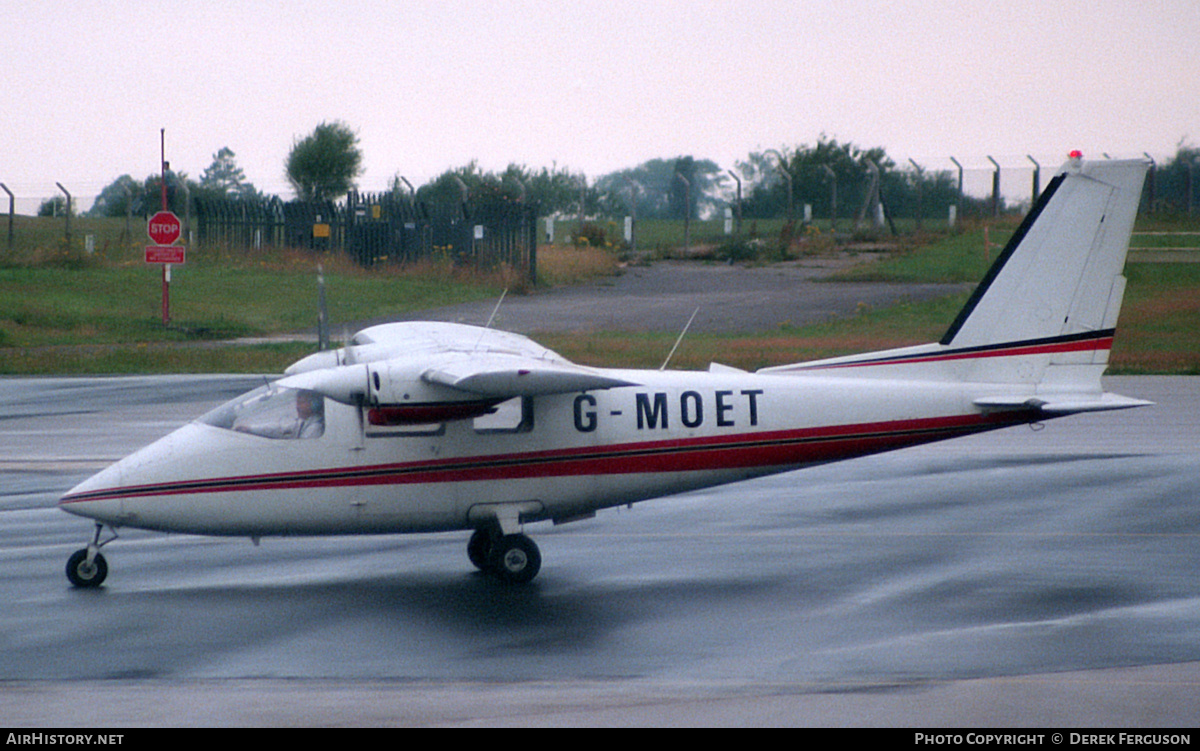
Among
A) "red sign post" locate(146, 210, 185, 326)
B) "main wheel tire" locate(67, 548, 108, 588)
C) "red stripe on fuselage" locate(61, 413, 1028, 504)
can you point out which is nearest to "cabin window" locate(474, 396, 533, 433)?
"red stripe on fuselage" locate(61, 413, 1028, 504)

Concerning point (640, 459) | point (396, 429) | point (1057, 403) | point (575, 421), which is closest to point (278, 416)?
point (396, 429)

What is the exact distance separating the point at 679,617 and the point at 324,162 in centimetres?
5298

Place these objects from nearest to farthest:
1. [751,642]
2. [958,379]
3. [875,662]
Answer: [875,662] → [751,642] → [958,379]

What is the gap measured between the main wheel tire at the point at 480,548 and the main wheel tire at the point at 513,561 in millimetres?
431

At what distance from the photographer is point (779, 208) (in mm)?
64750

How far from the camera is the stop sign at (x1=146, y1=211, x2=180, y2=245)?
3192 cm

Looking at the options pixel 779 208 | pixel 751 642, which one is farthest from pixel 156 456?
pixel 779 208

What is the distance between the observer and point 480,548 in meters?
11.6

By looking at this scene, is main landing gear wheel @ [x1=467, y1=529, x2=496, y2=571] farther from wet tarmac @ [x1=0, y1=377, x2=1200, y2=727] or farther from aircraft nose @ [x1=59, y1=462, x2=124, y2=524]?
aircraft nose @ [x1=59, y1=462, x2=124, y2=524]

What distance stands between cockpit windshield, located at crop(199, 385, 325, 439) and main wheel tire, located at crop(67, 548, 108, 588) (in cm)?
172

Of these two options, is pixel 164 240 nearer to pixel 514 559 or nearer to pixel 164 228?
pixel 164 228

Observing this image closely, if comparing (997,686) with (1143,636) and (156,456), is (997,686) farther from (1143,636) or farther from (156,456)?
(156,456)

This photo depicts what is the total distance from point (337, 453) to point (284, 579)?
159cm

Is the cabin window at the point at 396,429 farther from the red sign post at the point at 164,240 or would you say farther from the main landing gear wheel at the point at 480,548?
the red sign post at the point at 164,240
